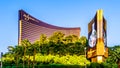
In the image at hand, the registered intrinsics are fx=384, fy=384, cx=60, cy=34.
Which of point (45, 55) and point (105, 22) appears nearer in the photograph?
point (105, 22)

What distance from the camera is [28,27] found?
553 ft

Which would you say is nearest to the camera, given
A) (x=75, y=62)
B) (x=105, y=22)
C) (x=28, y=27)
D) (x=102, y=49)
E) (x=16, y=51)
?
(x=102, y=49)

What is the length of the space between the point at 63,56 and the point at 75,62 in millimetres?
5604

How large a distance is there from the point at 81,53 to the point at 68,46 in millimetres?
4140

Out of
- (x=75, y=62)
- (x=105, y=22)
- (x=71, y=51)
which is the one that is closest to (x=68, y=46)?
(x=71, y=51)

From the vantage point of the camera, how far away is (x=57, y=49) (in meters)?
99.8

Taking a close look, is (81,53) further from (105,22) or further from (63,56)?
(105,22)

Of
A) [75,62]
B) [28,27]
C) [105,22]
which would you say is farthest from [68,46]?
[28,27]

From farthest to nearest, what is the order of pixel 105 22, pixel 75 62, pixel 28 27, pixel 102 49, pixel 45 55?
pixel 28 27
pixel 45 55
pixel 75 62
pixel 105 22
pixel 102 49

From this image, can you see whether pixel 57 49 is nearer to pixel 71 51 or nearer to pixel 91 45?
pixel 71 51

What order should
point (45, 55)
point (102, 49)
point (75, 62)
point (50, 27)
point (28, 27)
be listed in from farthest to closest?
point (50, 27)
point (28, 27)
point (45, 55)
point (75, 62)
point (102, 49)

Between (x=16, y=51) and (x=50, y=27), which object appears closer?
(x=16, y=51)

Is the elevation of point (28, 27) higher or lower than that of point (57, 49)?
higher

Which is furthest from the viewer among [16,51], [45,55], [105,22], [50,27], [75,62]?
[50,27]
